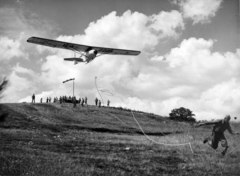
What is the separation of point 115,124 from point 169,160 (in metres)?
18.6

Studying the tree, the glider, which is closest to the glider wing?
the glider

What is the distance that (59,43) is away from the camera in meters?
22.9

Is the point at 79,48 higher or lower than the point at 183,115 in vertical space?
higher

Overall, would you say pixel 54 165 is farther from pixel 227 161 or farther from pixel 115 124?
pixel 115 124

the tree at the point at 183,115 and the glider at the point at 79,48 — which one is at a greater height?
the glider at the point at 79,48

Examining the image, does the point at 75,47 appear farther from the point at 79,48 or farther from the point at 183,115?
the point at 183,115

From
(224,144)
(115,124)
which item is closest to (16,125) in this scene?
(115,124)

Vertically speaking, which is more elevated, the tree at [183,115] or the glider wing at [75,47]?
the glider wing at [75,47]

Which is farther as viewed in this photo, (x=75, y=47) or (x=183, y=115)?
(x=183, y=115)

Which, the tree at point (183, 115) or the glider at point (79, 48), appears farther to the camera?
the tree at point (183, 115)

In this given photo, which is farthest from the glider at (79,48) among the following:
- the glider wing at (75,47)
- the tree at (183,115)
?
the tree at (183,115)

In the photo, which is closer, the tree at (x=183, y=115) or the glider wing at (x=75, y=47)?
the glider wing at (x=75, y=47)

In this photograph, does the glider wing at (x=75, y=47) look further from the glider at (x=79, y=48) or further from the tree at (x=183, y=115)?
the tree at (x=183, y=115)

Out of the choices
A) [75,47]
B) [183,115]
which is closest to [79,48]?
[75,47]
